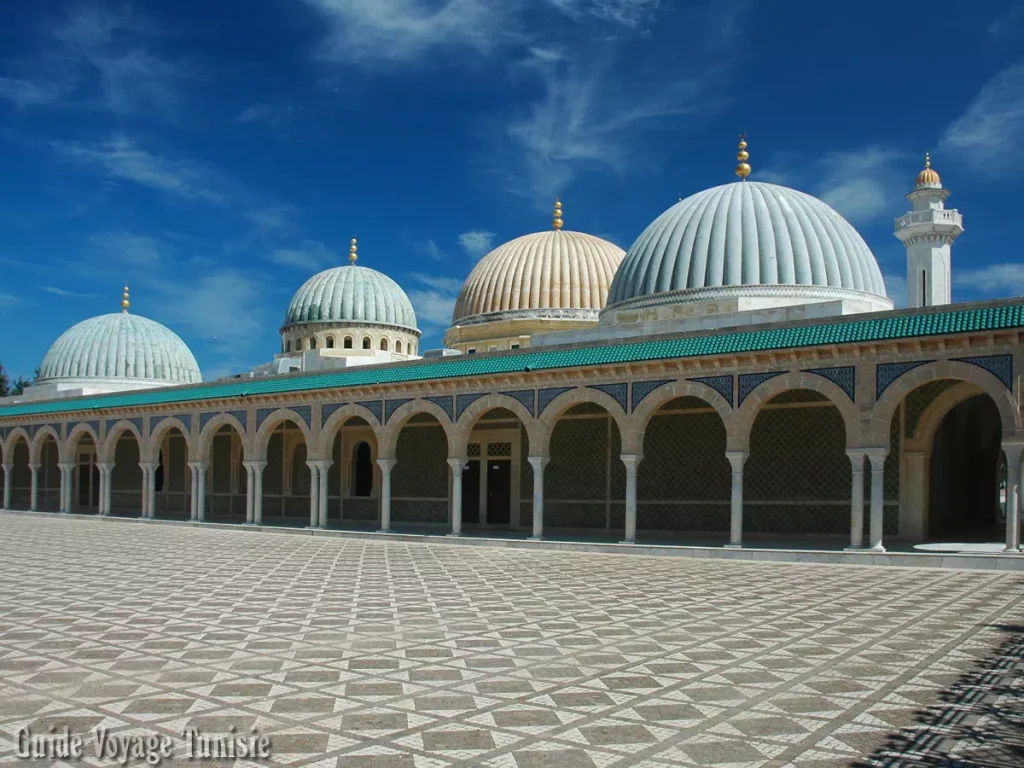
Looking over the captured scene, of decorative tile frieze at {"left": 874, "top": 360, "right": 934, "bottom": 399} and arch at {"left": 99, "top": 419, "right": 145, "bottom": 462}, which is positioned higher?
decorative tile frieze at {"left": 874, "top": 360, "right": 934, "bottom": 399}

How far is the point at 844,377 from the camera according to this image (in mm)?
13383

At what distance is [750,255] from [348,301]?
1367 cm

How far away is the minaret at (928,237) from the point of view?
2298cm

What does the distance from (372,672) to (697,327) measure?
12480 millimetres

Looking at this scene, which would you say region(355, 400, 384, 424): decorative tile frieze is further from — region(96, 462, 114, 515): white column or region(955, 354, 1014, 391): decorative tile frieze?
region(955, 354, 1014, 391): decorative tile frieze

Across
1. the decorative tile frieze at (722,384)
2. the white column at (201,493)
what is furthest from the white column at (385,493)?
the decorative tile frieze at (722,384)

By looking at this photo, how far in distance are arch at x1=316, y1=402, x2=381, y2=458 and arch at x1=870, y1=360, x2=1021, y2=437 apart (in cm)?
992

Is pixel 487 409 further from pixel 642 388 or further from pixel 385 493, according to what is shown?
pixel 642 388

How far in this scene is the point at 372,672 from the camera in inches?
226

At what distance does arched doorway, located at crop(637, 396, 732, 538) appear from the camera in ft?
55.0

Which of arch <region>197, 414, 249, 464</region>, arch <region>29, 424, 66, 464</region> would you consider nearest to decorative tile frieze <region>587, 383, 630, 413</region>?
arch <region>197, 414, 249, 464</region>

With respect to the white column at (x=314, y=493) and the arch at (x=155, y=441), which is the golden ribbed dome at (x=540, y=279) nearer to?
the white column at (x=314, y=493)

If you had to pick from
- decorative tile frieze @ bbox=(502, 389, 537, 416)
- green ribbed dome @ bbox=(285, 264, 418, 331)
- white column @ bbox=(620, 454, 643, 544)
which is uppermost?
green ribbed dome @ bbox=(285, 264, 418, 331)

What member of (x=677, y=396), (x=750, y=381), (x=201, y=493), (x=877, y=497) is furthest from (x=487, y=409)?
Answer: (x=201, y=493)
